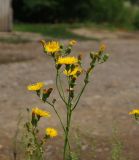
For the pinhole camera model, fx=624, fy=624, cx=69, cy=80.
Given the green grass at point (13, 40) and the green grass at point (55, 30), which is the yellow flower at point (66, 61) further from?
the green grass at point (55, 30)

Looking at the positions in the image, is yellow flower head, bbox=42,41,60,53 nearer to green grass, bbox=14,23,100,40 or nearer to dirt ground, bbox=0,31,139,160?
dirt ground, bbox=0,31,139,160

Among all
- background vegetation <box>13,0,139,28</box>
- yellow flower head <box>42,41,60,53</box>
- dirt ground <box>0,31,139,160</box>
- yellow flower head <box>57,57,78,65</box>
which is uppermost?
yellow flower head <box>42,41,60,53</box>

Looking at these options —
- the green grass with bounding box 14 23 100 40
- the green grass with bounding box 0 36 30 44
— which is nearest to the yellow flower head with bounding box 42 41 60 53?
the green grass with bounding box 0 36 30 44

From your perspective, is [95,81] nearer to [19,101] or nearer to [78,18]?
[19,101]

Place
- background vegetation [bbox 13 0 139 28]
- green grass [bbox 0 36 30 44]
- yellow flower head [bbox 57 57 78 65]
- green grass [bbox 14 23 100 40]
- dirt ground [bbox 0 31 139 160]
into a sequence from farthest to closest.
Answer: background vegetation [bbox 13 0 139 28], green grass [bbox 14 23 100 40], green grass [bbox 0 36 30 44], dirt ground [bbox 0 31 139 160], yellow flower head [bbox 57 57 78 65]

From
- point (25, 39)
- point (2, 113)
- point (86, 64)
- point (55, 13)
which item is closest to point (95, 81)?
point (86, 64)

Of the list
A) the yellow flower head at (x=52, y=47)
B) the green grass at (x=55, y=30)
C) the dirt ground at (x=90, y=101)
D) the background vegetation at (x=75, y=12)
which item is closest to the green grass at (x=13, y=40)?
the dirt ground at (x=90, y=101)

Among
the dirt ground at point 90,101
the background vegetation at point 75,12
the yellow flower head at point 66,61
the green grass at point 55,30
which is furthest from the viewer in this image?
the background vegetation at point 75,12

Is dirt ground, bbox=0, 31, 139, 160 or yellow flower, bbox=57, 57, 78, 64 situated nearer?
yellow flower, bbox=57, 57, 78, 64

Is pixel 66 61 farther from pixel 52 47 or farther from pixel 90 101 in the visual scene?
pixel 90 101
